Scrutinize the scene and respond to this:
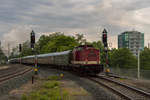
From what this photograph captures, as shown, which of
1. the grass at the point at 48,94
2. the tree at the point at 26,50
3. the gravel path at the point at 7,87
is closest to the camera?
the grass at the point at 48,94

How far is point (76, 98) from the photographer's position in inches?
404

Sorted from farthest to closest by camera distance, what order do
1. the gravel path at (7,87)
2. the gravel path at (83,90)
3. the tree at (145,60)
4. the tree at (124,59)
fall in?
the tree at (124,59), the tree at (145,60), the gravel path at (7,87), the gravel path at (83,90)

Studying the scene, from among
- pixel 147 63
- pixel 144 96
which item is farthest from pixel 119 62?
pixel 144 96

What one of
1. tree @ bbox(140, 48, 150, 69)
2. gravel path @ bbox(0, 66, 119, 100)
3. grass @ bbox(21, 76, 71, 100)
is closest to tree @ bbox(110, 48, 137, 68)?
tree @ bbox(140, 48, 150, 69)

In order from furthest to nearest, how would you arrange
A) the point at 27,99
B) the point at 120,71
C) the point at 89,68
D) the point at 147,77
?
1. the point at 120,71
2. the point at 89,68
3. the point at 147,77
4. the point at 27,99

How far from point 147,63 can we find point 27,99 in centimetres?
8999

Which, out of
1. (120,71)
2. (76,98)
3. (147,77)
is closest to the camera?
(76,98)

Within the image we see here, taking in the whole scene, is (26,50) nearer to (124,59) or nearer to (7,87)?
(124,59)

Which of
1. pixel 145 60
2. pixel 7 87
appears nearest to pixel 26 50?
pixel 145 60

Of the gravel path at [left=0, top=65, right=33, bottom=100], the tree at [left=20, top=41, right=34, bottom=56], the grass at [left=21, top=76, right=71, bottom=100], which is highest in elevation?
the tree at [left=20, top=41, right=34, bottom=56]

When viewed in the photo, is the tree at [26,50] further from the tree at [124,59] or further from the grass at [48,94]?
the grass at [48,94]

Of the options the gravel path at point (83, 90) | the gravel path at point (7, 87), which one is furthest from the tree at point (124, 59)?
the gravel path at point (7, 87)

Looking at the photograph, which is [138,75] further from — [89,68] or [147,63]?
[147,63]

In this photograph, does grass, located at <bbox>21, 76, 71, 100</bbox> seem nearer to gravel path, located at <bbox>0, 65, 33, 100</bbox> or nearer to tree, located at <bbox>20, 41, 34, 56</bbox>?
gravel path, located at <bbox>0, 65, 33, 100</bbox>
